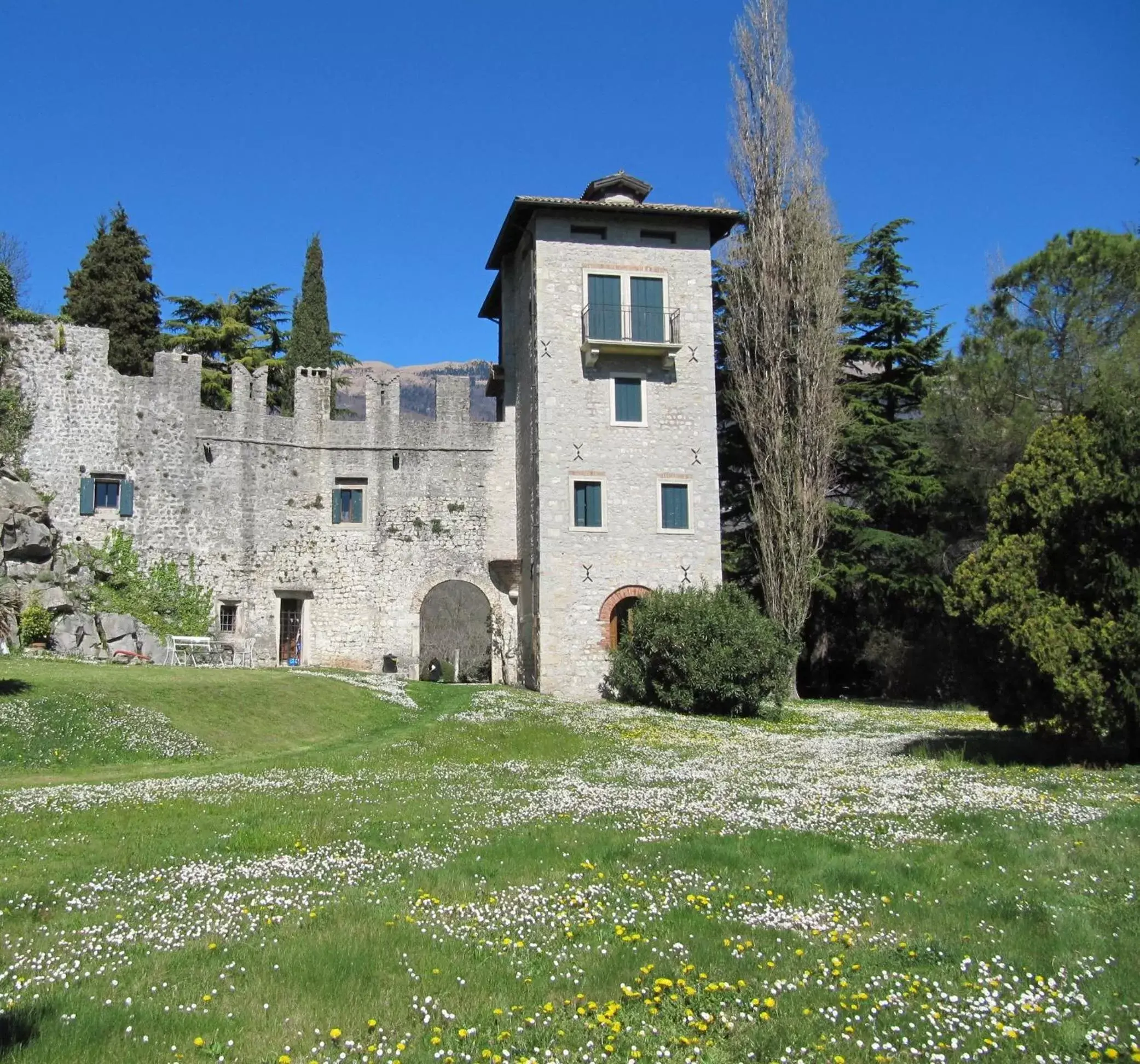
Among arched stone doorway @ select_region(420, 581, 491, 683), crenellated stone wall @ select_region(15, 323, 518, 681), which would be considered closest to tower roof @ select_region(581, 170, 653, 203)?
crenellated stone wall @ select_region(15, 323, 518, 681)

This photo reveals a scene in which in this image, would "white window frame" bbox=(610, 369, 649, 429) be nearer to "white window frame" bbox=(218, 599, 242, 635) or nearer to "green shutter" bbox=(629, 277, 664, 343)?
"green shutter" bbox=(629, 277, 664, 343)

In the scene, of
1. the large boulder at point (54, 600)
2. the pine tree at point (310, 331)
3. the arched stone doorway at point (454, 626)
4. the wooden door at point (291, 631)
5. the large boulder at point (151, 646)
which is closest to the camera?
the large boulder at point (54, 600)

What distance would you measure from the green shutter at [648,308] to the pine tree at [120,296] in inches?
726

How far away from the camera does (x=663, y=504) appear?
3080 cm

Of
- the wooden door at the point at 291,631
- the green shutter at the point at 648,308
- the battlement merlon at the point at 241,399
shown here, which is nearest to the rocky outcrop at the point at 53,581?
the battlement merlon at the point at 241,399

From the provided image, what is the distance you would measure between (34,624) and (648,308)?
64.3ft

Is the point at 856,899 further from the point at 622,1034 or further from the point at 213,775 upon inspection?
the point at 213,775

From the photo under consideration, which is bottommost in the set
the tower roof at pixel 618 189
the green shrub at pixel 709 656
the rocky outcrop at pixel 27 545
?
the green shrub at pixel 709 656

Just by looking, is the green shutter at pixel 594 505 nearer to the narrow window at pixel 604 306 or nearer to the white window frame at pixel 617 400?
the white window frame at pixel 617 400

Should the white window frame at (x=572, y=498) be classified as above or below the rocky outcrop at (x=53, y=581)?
above

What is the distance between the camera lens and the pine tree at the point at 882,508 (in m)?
33.4

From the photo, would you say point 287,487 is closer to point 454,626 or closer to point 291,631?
point 291,631

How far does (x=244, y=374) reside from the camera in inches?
1291

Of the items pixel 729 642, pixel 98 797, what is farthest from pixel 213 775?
pixel 729 642
